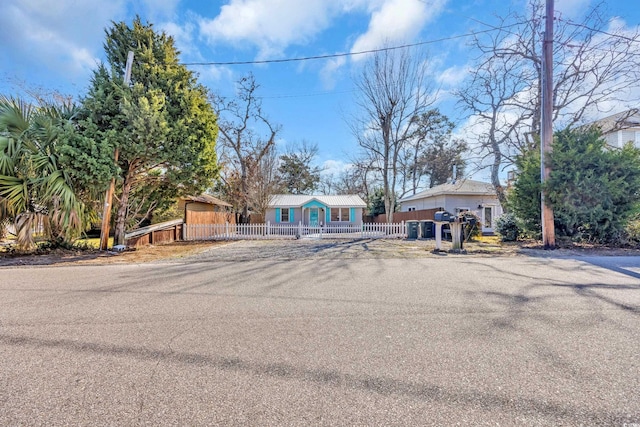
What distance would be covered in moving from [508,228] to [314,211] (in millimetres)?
14808

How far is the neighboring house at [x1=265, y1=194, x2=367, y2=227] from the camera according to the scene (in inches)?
941

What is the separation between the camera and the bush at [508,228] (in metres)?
12.5

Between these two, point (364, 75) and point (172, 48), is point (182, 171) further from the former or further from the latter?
point (364, 75)

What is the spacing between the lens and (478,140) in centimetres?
1571

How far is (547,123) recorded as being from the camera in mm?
9703

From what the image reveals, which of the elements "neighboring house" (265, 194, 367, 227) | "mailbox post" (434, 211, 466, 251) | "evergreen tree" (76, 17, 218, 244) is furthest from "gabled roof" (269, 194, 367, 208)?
"mailbox post" (434, 211, 466, 251)

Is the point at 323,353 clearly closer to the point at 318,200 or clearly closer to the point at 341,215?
the point at 318,200

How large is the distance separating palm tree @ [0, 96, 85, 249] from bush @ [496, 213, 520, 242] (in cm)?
1572

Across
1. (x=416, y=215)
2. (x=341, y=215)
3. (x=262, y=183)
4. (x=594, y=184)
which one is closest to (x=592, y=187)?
(x=594, y=184)

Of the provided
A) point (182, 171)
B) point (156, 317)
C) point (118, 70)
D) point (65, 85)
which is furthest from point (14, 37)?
point (156, 317)

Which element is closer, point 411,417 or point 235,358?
point 411,417

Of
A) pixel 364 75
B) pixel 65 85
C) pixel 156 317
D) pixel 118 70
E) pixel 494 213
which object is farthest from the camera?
pixel 494 213

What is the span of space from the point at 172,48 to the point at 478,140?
15.0 meters

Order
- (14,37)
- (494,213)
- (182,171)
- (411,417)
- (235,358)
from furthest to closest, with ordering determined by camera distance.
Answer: (494,213), (14,37), (182,171), (235,358), (411,417)
